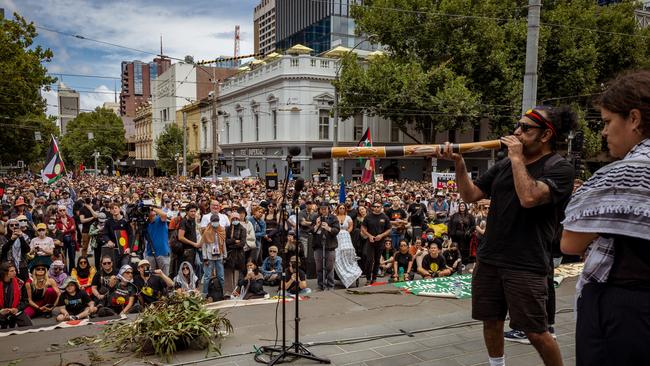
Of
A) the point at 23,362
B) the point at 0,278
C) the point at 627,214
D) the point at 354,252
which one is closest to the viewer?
the point at 627,214

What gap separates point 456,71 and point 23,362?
98.3ft

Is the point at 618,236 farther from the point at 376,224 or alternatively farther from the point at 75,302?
the point at 376,224

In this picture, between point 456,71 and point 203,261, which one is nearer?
point 203,261

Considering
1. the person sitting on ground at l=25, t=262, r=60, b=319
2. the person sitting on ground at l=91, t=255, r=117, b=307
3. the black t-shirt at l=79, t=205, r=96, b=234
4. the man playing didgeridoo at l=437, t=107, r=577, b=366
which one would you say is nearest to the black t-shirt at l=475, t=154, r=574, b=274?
the man playing didgeridoo at l=437, t=107, r=577, b=366

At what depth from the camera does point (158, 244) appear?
30.0ft

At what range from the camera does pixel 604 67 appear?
3169 centimetres

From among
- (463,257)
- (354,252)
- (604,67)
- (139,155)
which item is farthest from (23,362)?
(139,155)

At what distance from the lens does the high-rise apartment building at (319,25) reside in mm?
62844

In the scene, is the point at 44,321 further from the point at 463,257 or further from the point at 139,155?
the point at 139,155

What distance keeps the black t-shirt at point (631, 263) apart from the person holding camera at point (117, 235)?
9.15 m

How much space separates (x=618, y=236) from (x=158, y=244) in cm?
866

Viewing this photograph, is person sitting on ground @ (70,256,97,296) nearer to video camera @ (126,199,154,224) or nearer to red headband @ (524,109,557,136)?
video camera @ (126,199,154,224)

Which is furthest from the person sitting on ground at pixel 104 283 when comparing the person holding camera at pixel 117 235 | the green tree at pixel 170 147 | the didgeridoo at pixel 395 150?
the green tree at pixel 170 147

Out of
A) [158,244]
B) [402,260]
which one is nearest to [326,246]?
[402,260]
